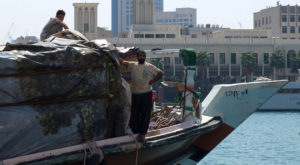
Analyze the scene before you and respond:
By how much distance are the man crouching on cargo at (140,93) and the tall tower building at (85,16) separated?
80981 millimetres

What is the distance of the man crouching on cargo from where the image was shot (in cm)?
758

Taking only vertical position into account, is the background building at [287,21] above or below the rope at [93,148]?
above

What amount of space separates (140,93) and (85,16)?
8247 cm

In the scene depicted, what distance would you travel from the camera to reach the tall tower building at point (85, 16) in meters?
88.2

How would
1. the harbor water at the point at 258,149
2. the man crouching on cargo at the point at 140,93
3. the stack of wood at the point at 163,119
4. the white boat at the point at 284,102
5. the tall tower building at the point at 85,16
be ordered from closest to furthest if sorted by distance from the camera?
the man crouching on cargo at the point at 140,93
the stack of wood at the point at 163,119
the harbor water at the point at 258,149
the white boat at the point at 284,102
the tall tower building at the point at 85,16

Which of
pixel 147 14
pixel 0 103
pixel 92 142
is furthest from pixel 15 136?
pixel 147 14

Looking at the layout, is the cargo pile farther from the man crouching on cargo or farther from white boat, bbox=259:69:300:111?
white boat, bbox=259:69:300:111

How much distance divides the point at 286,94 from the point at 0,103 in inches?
2179

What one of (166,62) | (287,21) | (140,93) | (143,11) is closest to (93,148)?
(140,93)

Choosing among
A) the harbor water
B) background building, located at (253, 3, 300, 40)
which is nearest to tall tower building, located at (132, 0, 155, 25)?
background building, located at (253, 3, 300, 40)

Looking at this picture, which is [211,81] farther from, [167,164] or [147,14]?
[167,164]

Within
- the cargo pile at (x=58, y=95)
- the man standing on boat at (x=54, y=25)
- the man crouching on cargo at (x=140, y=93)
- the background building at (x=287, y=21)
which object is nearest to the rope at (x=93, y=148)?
the cargo pile at (x=58, y=95)

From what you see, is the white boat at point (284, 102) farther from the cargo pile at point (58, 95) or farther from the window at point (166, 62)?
the cargo pile at point (58, 95)

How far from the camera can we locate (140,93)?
762 cm
